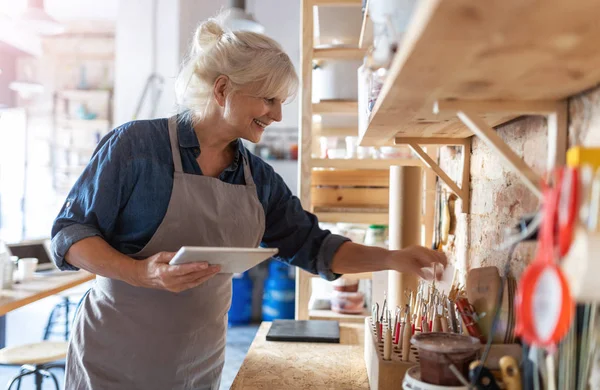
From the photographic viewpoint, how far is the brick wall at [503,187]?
0.95m

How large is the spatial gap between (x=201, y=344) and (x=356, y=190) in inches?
48.9

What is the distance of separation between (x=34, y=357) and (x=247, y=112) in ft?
6.61

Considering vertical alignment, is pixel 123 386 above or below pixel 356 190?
below

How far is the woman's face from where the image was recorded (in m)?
1.57

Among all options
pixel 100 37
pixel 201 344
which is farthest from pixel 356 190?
pixel 100 37

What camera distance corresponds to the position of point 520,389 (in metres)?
0.90

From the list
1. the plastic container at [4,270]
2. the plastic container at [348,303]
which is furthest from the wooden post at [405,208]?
the plastic container at [4,270]

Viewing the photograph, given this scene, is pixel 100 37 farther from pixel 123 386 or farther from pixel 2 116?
pixel 123 386

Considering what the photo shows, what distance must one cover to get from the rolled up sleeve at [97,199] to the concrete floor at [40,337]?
280cm

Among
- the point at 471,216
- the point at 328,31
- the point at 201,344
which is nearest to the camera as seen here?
the point at 201,344

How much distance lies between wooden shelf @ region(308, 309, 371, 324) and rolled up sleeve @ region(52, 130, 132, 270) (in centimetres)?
122

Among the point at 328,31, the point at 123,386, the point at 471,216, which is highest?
the point at 328,31

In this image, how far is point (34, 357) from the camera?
2.81 metres

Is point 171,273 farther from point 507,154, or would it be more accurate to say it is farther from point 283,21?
point 283,21
